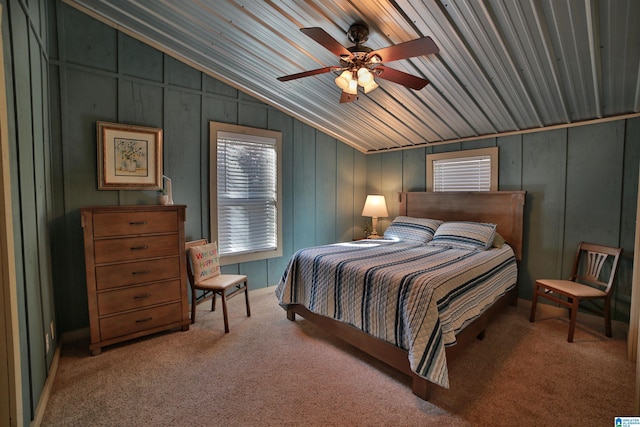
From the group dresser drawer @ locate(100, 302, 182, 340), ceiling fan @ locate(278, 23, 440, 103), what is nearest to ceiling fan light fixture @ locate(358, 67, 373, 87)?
ceiling fan @ locate(278, 23, 440, 103)

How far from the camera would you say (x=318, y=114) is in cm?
402

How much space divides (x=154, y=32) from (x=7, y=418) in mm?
3033

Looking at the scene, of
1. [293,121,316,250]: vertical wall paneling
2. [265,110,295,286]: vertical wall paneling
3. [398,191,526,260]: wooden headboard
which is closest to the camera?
[398,191,526,260]: wooden headboard

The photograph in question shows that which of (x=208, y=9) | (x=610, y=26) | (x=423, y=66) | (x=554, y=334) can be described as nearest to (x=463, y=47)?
(x=423, y=66)

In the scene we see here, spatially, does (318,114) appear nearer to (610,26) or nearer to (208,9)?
(208,9)

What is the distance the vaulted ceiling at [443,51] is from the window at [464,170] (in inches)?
12.0

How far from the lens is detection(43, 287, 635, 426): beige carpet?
1805mm

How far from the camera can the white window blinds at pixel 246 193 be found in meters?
3.65

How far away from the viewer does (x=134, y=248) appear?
8.60 feet

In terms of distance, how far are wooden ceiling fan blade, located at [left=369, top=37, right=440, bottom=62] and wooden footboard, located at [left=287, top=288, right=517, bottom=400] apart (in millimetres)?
1995

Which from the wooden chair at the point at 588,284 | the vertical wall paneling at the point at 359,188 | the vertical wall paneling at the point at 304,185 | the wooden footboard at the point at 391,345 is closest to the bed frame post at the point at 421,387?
the wooden footboard at the point at 391,345

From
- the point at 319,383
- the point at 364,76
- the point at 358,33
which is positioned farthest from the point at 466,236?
the point at 358,33

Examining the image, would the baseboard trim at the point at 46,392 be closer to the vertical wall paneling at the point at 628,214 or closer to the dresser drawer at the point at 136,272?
the dresser drawer at the point at 136,272

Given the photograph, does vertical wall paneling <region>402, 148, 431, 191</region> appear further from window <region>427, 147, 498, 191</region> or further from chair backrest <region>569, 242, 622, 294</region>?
chair backrest <region>569, 242, 622, 294</region>
